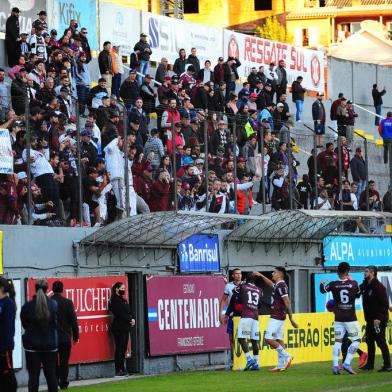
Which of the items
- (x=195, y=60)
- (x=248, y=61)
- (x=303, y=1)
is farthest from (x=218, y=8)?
(x=195, y=60)

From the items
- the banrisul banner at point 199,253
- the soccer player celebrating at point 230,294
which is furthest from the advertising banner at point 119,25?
the soccer player celebrating at point 230,294

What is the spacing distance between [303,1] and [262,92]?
2631 inches

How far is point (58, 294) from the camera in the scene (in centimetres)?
2128

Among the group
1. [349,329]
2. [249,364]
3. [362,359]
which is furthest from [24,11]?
[349,329]

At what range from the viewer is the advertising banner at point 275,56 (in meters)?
45.7

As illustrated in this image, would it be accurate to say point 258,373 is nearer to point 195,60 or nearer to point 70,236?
point 70,236

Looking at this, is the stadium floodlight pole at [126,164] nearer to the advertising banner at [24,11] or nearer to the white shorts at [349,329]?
the white shorts at [349,329]

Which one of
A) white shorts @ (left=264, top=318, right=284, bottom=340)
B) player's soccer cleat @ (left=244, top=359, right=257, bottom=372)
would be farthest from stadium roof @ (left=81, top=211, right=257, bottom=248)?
player's soccer cleat @ (left=244, top=359, right=257, bottom=372)

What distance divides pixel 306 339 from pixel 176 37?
16490mm

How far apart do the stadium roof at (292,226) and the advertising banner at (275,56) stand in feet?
52.1

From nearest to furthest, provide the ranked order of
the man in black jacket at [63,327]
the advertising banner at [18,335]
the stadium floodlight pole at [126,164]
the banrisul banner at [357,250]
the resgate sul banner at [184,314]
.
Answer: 1. the man in black jacket at [63,327]
2. the advertising banner at [18,335]
3. the stadium floodlight pole at [126,164]
4. the resgate sul banner at [184,314]
5. the banrisul banner at [357,250]

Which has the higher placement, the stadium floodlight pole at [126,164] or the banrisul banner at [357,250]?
the stadium floodlight pole at [126,164]

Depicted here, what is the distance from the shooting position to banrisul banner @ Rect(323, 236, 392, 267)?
31.6m

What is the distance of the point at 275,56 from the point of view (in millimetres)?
47750
